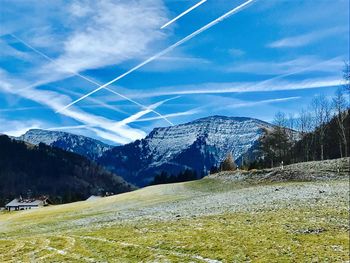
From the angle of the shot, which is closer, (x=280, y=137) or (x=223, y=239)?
(x=223, y=239)

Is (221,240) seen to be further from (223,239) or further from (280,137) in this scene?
Result: (280,137)

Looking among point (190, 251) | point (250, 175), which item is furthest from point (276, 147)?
point (190, 251)

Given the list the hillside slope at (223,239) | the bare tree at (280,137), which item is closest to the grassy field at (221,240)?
the hillside slope at (223,239)

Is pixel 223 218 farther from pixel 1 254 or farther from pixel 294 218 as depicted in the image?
pixel 1 254

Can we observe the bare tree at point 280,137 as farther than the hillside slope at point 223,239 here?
Yes

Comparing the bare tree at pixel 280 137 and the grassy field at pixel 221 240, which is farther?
the bare tree at pixel 280 137

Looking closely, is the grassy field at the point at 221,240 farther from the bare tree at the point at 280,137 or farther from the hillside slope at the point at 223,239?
the bare tree at the point at 280,137

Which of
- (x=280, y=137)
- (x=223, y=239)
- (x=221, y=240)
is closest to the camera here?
(x=221, y=240)

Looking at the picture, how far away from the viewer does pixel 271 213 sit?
4928 cm

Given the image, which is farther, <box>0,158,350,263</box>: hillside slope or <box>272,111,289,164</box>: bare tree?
<box>272,111,289,164</box>: bare tree

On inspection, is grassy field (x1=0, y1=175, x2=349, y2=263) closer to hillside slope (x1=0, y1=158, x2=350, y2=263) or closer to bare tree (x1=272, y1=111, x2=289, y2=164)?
hillside slope (x1=0, y1=158, x2=350, y2=263)

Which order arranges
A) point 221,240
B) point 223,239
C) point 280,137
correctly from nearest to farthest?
point 221,240
point 223,239
point 280,137

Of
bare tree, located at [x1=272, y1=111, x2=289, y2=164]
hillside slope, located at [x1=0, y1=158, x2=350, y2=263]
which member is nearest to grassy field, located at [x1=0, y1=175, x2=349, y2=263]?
hillside slope, located at [x1=0, y1=158, x2=350, y2=263]

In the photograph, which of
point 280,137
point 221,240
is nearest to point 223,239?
point 221,240
